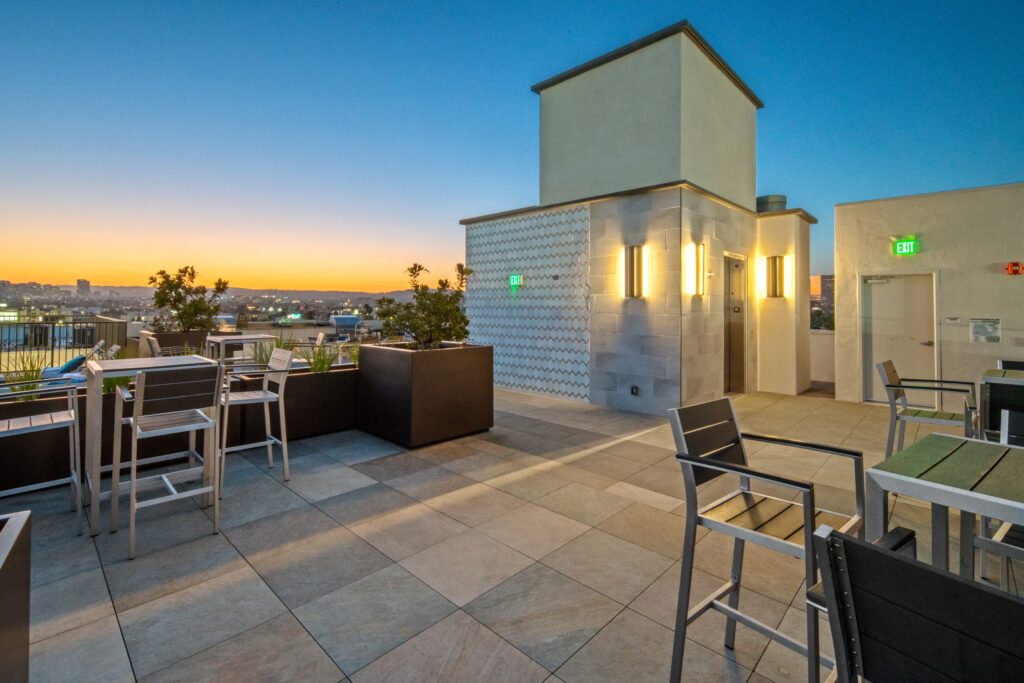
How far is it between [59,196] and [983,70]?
17.5 metres

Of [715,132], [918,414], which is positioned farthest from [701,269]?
[918,414]

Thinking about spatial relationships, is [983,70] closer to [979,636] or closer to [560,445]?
[560,445]

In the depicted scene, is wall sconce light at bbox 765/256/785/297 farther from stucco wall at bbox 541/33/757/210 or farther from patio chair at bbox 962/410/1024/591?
patio chair at bbox 962/410/1024/591

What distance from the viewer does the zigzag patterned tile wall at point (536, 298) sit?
674cm

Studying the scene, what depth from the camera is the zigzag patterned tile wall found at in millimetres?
6738

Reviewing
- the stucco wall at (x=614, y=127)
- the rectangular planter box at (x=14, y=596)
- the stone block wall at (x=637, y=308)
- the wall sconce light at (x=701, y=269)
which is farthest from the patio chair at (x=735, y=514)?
the stucco wall at (x=614, y=127)

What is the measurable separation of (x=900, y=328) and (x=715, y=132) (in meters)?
3.87

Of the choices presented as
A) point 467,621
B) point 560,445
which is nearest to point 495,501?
point 467,621

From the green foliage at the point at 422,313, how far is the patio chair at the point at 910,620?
4234 millimetres

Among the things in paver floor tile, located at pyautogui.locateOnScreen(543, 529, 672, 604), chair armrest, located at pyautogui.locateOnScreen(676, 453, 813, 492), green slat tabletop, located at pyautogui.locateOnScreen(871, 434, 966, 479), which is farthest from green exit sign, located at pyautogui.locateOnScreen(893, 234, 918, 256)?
chair armrest, located at pyautogui.locateOnScreen(676, 453, 813, 492)

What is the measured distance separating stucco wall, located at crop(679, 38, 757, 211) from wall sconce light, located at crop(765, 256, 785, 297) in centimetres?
95

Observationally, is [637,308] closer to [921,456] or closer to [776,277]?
[776,277]

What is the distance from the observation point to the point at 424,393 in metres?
4.35

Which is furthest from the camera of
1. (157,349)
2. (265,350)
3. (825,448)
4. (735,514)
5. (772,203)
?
(772,203)
